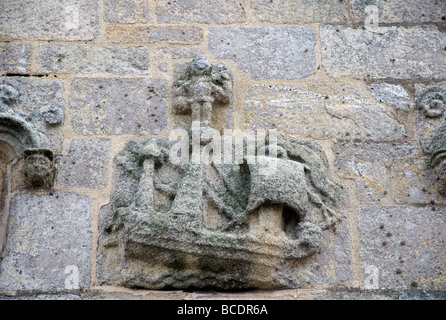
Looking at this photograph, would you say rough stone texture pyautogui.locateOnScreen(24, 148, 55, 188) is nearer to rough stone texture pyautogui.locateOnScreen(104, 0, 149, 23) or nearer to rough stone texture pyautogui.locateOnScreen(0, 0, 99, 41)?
rough stone texture pyautogui.locateOnScreen(0, 0, 99, 41)

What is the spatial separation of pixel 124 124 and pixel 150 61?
437 millimetres

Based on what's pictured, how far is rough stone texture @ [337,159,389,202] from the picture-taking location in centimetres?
401

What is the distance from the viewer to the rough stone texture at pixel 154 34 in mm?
4402

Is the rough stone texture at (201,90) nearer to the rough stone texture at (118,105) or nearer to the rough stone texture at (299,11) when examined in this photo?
the rough stone texture at (118,105)

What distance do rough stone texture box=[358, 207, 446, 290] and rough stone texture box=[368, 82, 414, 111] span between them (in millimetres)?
646

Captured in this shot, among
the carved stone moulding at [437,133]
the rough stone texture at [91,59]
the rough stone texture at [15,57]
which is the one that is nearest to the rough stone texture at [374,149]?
the carved stone moulding at [437,133]

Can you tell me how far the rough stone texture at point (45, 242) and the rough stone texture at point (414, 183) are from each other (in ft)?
5.41

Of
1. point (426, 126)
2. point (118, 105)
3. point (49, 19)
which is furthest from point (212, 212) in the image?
point (49, 19)

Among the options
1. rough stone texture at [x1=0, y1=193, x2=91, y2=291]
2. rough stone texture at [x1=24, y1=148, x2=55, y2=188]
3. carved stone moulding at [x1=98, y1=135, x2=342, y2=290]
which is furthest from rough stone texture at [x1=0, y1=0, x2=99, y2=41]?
rough stone texture at [x1=0, y1=193, x2=91, y2=291]

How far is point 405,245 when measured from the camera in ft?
12.7

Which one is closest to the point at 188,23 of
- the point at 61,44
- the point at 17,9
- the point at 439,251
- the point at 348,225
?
the point at 61,44

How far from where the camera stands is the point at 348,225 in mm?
3922
